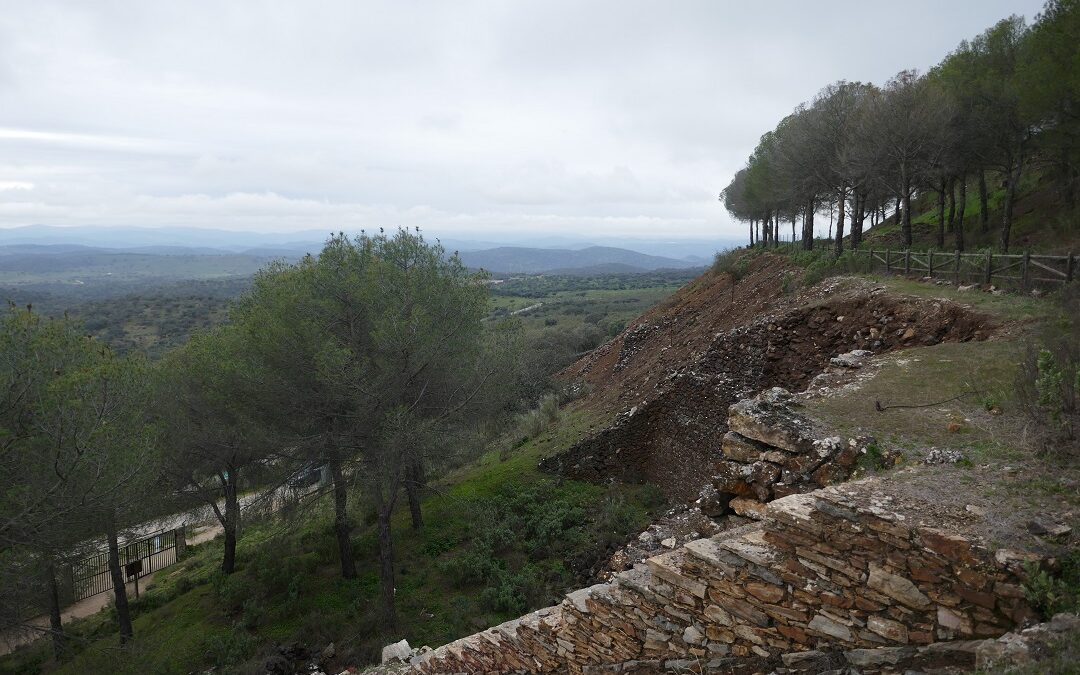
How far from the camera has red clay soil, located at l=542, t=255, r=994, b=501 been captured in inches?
462

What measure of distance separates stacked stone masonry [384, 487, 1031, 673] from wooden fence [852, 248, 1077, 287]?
31.7ft

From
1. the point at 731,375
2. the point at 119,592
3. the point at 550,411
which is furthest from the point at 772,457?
the point at 550,411

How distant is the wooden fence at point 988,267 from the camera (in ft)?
37.2

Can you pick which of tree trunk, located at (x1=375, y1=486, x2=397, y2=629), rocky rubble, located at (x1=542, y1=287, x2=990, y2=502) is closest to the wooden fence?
rocky rubble, located at (x1=542, y1=287, x2=990, y2=502)

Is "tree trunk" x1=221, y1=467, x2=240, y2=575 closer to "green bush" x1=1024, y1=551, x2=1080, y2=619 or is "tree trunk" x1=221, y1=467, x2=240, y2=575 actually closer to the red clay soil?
the red clay soil

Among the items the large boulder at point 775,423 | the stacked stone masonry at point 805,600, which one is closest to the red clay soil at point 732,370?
the large boulder at point 775,423

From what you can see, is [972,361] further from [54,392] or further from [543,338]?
[543,338]

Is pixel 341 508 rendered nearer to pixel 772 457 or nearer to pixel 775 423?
pixel 772 457

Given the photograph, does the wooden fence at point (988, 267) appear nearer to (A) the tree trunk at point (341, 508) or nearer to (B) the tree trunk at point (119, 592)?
(A) the tree trunk at point (341, 508)

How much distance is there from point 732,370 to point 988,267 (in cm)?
608

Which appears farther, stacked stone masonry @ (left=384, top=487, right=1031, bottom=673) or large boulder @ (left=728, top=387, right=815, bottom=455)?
large boulder @ (left=728, top=387, right=815, bottom=455)

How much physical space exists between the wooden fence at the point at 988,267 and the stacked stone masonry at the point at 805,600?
966 centimetres

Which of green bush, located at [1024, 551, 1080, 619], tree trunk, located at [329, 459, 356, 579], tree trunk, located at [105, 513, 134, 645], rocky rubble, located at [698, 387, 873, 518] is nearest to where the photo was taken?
green bush, located at [1024, 551, 1080, 619]

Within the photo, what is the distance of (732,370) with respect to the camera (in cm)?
1441
